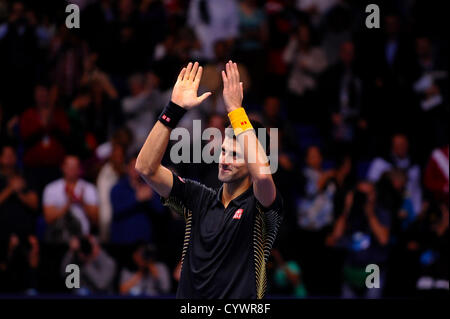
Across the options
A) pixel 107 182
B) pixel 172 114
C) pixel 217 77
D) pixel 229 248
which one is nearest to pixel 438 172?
pixel 217 77

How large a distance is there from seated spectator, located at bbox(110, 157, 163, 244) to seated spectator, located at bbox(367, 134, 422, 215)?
9.52ft

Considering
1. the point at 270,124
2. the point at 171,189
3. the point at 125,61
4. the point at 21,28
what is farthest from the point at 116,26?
the point at 171,189

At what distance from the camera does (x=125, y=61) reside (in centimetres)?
1157

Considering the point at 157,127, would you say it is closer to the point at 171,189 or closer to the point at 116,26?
the point at 171,189

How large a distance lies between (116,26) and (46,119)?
76.8 inches

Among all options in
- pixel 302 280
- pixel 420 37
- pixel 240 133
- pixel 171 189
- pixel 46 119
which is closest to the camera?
pixel 240 133

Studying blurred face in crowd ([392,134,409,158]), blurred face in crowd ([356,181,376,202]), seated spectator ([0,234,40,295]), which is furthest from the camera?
blurred face in crowd ([392,134,409,158])

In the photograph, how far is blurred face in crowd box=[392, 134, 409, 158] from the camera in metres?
10.3

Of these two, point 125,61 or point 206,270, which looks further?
point 125,61

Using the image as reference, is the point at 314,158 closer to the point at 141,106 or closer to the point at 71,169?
the point at 141,106

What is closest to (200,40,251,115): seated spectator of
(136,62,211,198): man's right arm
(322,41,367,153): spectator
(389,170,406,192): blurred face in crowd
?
(322,41,367,153): spectator

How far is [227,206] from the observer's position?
4.79 meters

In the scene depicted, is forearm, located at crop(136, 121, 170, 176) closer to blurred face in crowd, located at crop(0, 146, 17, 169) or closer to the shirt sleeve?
the shirt sleeve

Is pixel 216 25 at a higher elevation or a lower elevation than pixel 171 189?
higher
